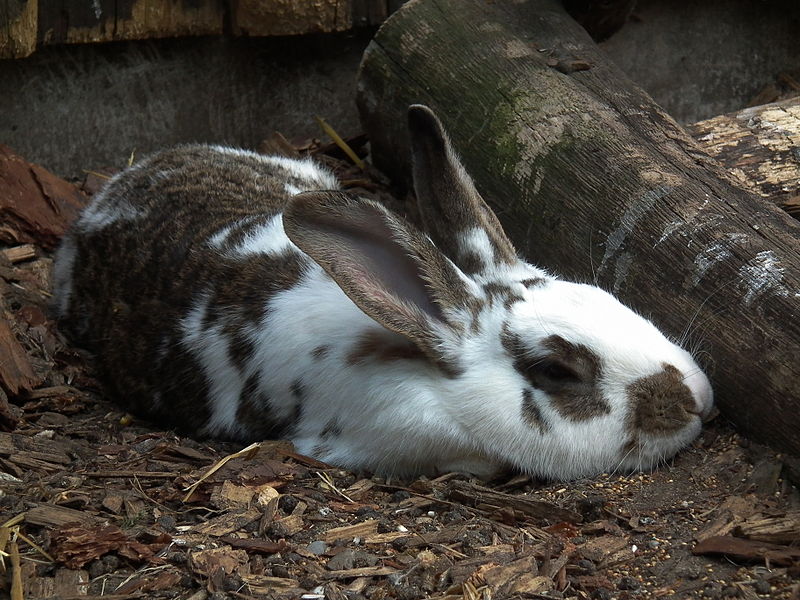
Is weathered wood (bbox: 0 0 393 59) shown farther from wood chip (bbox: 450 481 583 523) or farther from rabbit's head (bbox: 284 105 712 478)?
wood chip (bbox: 450 481 583 523)

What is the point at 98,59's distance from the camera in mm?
6203

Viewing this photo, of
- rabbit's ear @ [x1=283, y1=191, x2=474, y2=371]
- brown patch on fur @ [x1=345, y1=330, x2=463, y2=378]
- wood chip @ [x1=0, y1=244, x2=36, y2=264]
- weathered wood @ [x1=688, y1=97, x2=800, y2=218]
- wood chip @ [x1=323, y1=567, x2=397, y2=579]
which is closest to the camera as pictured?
wood chip @ [x1=323, y1=567, x2=397, y2=579]

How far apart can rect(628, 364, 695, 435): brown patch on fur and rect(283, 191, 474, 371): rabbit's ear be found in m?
0.70

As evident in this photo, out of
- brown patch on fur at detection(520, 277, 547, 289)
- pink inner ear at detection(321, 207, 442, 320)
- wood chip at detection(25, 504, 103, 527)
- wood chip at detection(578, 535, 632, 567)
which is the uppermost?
pink inner ear at detection(321, 207, 442, 320)

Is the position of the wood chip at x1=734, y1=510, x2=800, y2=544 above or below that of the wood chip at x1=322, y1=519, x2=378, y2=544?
above

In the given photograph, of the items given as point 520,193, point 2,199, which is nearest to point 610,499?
point 520,193

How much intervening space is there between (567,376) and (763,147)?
81.8 inches

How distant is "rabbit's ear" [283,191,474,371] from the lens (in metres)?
3.78

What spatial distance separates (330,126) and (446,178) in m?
2.75

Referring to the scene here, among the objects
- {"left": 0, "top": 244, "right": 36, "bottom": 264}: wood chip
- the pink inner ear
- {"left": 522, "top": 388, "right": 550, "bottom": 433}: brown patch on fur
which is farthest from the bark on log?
{"left": 0, "top": 244, "right": 36, "bottom": 264}: wood chip

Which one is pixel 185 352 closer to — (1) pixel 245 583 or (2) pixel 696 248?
(1) pixel 245 583

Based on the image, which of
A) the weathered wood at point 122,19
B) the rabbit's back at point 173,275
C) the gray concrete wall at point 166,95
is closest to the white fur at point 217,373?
the rabbit's back at point 173,275

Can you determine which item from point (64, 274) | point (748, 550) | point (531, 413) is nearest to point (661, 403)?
point (531, 413)

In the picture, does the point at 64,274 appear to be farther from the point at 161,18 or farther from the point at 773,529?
the point at 773,529
